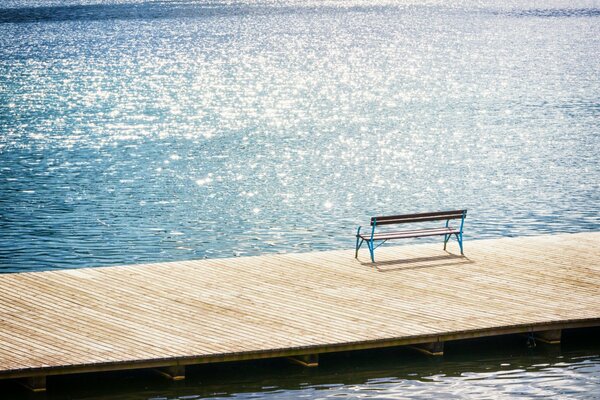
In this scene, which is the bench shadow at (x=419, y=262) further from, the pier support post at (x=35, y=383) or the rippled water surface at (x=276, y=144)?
the pier support post at (x=35, y=383)

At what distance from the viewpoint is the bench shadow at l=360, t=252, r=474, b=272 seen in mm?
21547

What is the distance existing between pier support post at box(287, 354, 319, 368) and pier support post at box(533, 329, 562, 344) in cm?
414

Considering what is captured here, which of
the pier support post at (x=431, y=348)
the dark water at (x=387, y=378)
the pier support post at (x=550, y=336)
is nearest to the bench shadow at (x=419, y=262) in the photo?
the dark water at (x=387, y=378)

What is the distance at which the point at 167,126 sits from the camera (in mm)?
53344

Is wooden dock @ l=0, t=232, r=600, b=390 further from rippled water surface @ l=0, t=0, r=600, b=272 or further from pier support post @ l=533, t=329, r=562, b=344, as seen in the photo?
rippled water surface @ l=0, t=0, r=600, b=272

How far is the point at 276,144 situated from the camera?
4759cm

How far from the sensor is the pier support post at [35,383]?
16.5m

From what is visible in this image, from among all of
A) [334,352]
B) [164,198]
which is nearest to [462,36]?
[164,198]

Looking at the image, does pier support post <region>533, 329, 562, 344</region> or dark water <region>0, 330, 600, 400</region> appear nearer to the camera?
dark water <region>0, 330, 600, 400</region>

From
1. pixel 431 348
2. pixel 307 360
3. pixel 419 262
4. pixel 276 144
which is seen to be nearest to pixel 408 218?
pixel 419 262

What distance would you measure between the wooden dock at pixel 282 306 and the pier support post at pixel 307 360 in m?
0.02

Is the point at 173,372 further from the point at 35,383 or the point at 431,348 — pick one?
the point at 431,348

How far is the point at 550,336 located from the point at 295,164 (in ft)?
78.1

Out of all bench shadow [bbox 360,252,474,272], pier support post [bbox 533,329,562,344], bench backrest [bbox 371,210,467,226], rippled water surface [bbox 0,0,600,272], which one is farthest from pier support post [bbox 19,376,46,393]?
rippled water surface [bbox 0,0,600,272]
